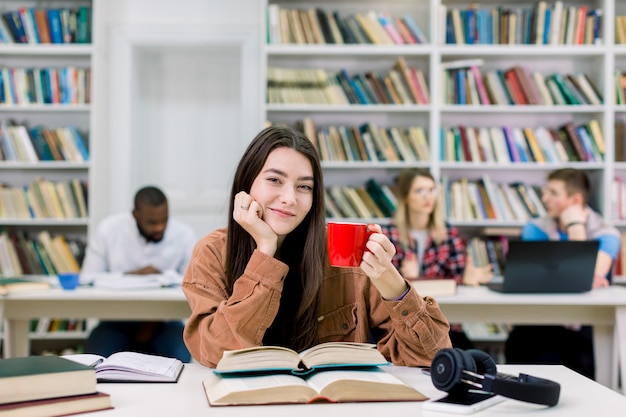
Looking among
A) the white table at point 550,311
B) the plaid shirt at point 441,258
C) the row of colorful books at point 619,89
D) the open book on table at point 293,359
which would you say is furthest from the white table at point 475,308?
the row of colorful books at point 619,89

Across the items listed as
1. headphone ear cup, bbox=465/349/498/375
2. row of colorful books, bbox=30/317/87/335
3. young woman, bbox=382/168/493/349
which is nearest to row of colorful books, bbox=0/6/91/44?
row of colorful books, bbox=30/317/87/335

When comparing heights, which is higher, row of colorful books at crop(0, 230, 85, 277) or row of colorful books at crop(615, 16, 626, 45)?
row of colorful books at crop(615, 16, 626, 45)

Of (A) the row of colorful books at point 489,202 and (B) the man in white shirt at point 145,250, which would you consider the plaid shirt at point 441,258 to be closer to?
(A) the row of colorful books at point 489,202

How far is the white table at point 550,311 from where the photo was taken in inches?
110

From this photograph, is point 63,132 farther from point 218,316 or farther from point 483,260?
point 218,316

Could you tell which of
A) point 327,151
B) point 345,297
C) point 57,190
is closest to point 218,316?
point 345,297

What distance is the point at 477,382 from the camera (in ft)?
3.80

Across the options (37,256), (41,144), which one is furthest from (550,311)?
(41,144)

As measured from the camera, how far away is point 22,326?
305 cm

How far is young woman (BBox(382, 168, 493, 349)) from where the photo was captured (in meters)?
3.44

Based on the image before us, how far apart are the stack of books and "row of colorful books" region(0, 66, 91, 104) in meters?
3.76

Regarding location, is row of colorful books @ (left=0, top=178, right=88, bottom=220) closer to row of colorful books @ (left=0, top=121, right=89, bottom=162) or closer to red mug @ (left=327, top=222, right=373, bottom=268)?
row of colorful books @ (left=0, top=121, right=89, bottom=162)

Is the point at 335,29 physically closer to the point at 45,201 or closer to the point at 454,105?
the point at 454,105

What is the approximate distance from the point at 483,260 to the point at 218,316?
3.28m
